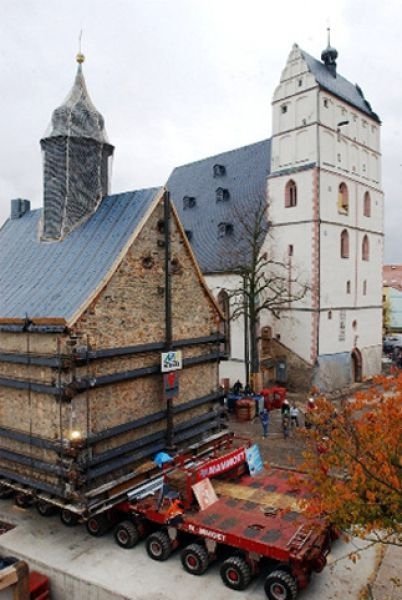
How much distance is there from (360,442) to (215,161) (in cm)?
3273

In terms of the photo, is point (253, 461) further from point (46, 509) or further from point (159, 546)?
point (46, 509)

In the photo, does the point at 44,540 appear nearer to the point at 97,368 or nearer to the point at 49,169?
the point at 97,368

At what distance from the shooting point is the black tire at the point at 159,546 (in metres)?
12.5

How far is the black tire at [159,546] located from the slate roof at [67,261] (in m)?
5.79

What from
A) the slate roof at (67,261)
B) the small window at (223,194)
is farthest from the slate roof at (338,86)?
the slate roof at (67,261)

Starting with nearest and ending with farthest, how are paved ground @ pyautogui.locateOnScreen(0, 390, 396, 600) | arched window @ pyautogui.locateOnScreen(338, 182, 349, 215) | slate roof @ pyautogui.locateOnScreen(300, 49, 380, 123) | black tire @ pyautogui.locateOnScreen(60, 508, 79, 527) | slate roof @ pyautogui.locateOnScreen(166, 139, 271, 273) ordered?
paved ground @ pyautogui.locateOnScreen(0, 390, 396, 600) → black tire @ pyautogui.locateOnScreen(60, 508, 79, 527) → slate roof @ pyautogui.locateOnScreen(300, 49, 380, 123) → arched window @ pyautogui.locateOnScreen(338, 182, 349, 215) → slate roof @ pyautogui.locateOnScreen(166, 139, 271, 273)

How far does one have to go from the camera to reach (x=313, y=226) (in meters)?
30.8

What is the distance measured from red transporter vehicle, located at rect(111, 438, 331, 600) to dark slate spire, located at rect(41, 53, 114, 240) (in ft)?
29.3

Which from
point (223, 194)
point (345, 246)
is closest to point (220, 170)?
point (223, 194)

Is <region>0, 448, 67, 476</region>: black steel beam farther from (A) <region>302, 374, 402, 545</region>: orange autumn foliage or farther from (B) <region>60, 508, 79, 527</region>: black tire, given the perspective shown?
(A) <region>302, 374, 402, 545</region>: orange autumn foliage

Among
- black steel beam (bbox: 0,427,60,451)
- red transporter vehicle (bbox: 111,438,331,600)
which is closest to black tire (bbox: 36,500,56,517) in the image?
black steel beam (bbox: 0,427,60,451)

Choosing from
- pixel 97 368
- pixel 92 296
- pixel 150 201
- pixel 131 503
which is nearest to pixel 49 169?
pixel 150 201

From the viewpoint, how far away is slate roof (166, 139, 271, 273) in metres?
34.1

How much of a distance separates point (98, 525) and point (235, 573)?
415 centimetres
